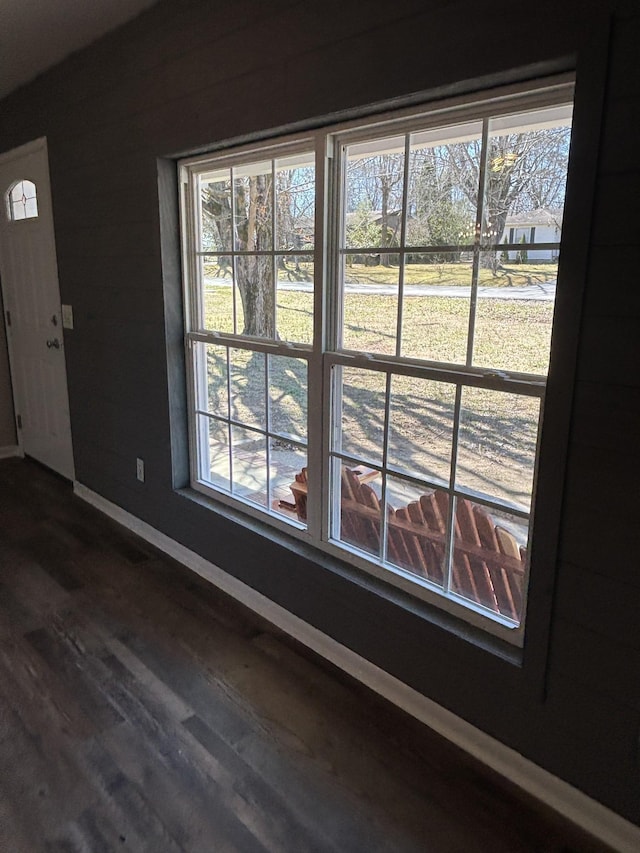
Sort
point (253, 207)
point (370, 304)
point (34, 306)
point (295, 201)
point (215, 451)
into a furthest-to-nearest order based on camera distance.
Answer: point (34, 306)
point (215, 451)
point (253, 207)
point (295, 201)
point (370, 304)

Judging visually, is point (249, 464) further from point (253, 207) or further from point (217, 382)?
point (253, 207)

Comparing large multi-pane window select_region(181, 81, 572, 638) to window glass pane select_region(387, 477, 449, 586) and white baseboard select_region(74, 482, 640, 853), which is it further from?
white baseboard select_region(74, 482, 640, 853)

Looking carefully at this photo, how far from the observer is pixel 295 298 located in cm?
214

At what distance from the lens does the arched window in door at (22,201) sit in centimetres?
365

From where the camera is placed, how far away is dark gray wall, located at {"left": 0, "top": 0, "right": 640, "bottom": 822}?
4.20ft

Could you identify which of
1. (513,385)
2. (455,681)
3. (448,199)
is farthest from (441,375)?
(455,681)

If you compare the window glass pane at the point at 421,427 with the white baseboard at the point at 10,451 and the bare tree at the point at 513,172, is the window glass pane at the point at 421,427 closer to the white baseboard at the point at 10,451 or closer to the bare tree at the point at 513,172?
the bare tree at the point at 513,172

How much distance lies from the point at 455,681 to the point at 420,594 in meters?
0.27

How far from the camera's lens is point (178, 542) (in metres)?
2.88

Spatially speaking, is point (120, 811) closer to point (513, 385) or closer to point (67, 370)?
point (513, 385)

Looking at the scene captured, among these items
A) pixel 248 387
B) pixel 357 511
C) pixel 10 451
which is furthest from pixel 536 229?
pixel 10 451

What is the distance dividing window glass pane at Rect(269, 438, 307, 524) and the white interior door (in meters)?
1.91

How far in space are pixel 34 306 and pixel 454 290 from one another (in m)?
3.14

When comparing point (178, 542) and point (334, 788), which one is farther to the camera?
point (178, 542)
